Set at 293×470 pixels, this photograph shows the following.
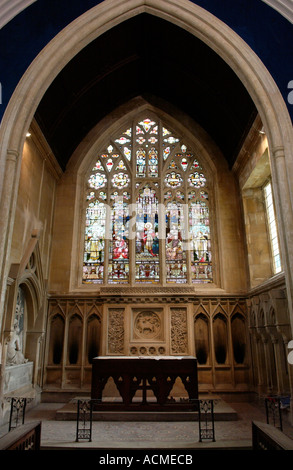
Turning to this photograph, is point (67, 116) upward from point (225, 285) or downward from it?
upward

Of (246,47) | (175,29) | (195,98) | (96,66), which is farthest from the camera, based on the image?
(195,98)

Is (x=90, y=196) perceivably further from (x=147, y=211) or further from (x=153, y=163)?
(x=153, y=163)

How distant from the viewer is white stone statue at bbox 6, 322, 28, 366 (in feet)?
21.3

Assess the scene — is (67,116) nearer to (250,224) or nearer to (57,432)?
(250,224)

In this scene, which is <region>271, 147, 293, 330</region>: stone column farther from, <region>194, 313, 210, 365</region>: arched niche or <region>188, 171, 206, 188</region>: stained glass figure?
<region>188, 171, 206, 188</region>: stained glass figure

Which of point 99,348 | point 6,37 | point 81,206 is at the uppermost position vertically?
point 6,37

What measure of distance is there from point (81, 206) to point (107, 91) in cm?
327

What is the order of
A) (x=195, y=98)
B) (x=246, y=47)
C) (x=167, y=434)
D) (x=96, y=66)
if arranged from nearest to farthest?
(x=167, y=434) < (x=246, y=47) < (x=96, y=66) < (x=195, y=98)

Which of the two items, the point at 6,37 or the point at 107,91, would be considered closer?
the point at 6,37

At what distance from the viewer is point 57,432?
16.9ft

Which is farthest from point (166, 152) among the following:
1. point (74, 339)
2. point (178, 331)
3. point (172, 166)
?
point (74, 339)

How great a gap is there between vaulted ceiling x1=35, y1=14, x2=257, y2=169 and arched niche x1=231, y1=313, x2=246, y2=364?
4158 mm

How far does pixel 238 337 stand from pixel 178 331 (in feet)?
4.86

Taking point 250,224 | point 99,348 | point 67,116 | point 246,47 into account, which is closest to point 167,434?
point 99,348
